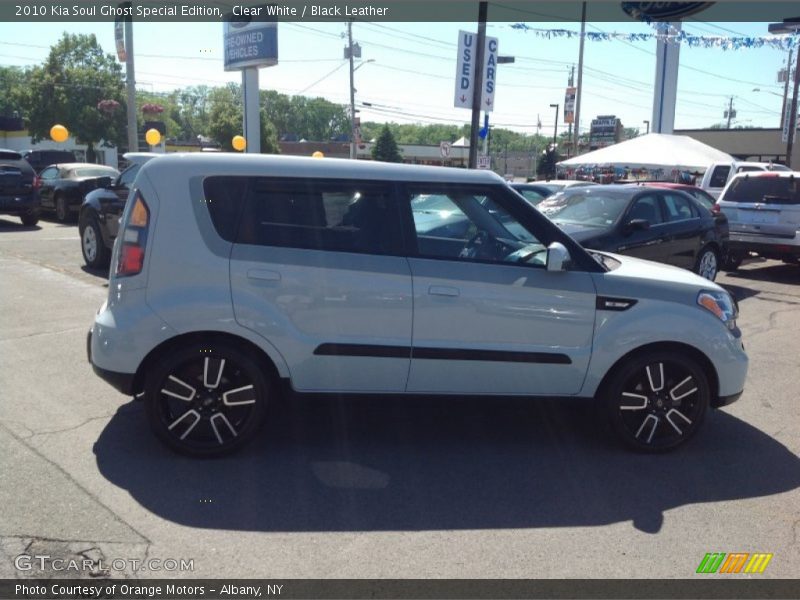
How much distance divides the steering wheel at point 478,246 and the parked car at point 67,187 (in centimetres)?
1448

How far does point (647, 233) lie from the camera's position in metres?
9.49

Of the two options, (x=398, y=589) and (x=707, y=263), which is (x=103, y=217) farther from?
(x=707, y=263)

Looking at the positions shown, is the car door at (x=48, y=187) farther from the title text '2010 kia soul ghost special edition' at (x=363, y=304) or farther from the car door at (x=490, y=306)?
the car door at (x=490, y=306)

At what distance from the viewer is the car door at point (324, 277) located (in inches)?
165

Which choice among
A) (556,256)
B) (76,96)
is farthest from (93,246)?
(76,96)

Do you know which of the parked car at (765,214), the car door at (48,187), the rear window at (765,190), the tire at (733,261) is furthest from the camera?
the car door at (48,187)

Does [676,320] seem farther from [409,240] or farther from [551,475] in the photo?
[409,240]

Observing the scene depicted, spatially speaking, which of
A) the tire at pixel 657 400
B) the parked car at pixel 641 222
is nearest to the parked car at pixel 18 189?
the parked car at pixel 641 222

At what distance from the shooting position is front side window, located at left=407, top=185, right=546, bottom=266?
14.6 ft

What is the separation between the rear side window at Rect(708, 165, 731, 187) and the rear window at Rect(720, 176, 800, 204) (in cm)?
735

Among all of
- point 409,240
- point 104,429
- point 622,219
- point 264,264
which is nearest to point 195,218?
point 264,264

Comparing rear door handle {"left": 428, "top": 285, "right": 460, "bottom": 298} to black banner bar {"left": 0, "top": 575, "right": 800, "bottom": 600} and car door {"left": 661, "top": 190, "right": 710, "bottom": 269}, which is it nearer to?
black banner bar {"left": 0, "top": 575, "right": 800, "bottom": 600}

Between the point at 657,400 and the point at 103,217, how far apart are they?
8.25 meters

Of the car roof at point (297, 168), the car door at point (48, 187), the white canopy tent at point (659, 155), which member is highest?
the white canopy tent at point (659, 155)
